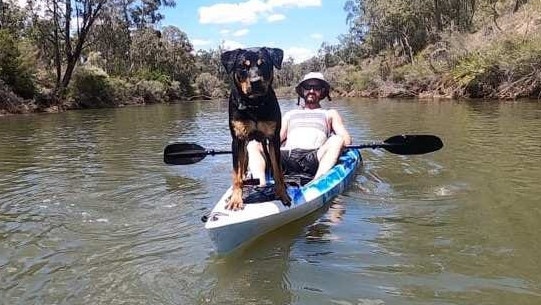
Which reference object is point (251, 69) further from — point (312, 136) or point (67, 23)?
point (67, 23)

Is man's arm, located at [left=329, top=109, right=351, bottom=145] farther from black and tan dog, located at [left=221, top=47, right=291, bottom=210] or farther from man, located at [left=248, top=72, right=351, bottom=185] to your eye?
black and tan dog, located at [left=221, top=47, right=291, bottom=210]

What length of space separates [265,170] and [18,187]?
3845 mm

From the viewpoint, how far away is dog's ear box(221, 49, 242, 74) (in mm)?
4520

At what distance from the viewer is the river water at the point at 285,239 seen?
13.0ft

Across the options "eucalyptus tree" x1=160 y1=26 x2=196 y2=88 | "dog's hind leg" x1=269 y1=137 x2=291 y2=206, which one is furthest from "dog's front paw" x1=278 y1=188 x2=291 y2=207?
"eucalyptus tree" x1=160 y1=26 x2=196 y2=88

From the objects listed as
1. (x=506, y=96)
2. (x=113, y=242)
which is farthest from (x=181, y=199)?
(x=506, y=96)

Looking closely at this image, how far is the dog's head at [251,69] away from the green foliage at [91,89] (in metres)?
30.5

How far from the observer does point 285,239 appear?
5.13 metres

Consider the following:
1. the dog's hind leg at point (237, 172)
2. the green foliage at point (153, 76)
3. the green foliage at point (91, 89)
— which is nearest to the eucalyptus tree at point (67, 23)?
the green foliage at point (91, 89)

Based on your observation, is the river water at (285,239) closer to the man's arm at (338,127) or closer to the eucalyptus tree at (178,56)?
the man's arm at (338,127)

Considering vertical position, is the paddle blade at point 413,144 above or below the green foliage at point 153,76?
below

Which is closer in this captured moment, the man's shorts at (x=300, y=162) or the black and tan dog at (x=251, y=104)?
the black and tan dog at (x=251, y=104)

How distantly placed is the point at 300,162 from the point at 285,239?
1.82 metres

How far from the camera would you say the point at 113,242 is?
5105 millimetres
